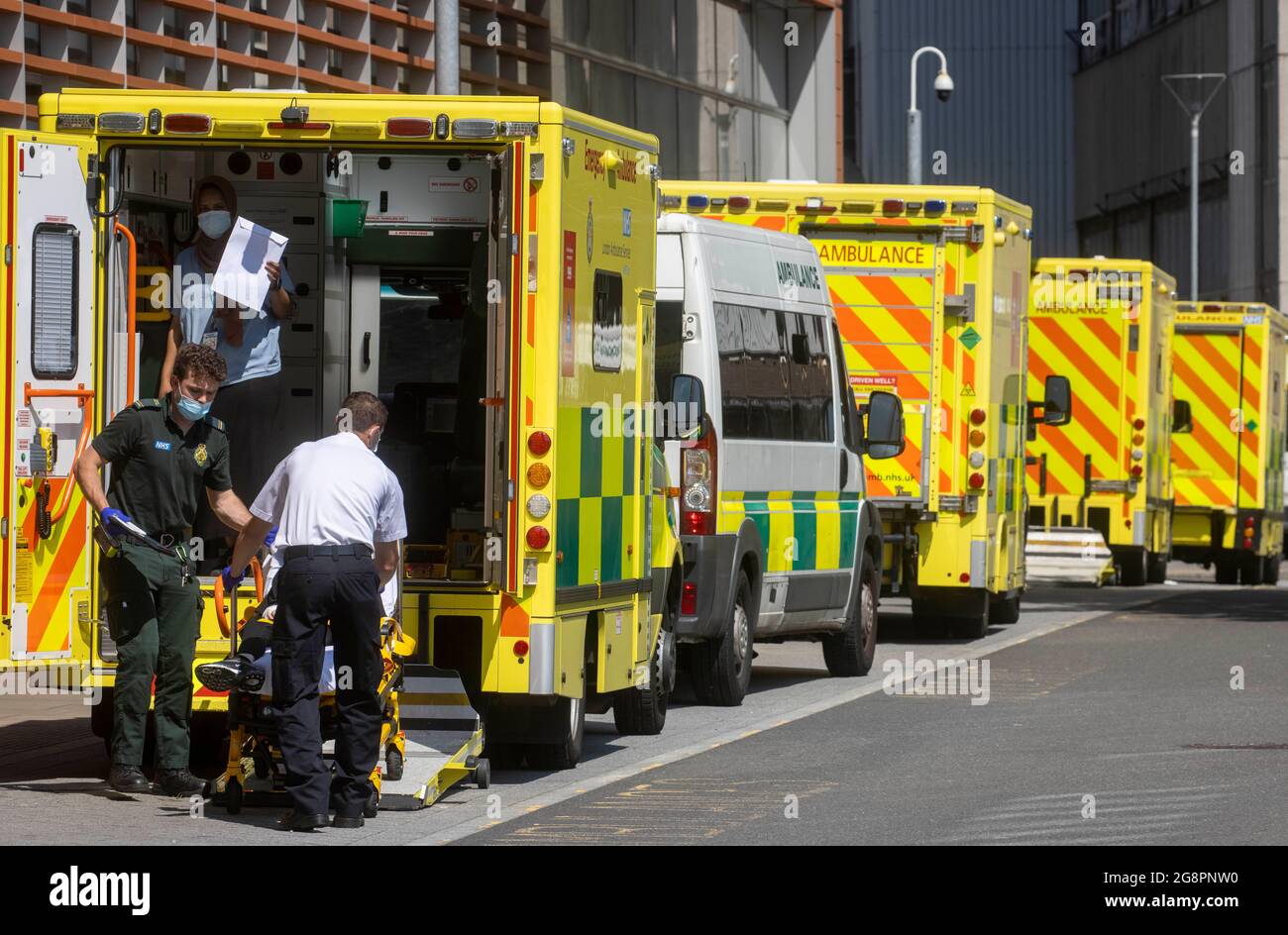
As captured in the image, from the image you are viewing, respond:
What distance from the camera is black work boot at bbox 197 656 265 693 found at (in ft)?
33.9

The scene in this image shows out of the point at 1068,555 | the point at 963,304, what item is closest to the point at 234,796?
the point at 963,304

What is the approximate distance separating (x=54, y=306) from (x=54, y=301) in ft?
0.07

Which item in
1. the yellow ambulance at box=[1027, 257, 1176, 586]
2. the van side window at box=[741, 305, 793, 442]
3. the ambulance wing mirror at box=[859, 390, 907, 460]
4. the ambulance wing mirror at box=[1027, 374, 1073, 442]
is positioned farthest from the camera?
the yellow ambulance at box=[1027, 257, 1176, 586]

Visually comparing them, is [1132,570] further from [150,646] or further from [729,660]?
[150,646]

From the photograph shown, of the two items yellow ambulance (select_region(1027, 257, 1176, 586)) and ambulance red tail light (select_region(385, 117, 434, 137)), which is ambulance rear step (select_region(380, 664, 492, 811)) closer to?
ambulance red tail light (select_region(385, 117, 434, 137))

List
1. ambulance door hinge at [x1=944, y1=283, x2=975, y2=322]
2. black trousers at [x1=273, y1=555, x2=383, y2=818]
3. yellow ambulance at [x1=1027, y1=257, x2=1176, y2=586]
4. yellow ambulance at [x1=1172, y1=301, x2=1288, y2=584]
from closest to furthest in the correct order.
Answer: black trousers at [x1=273, y1=555, x2=383, y2=818] < ambulance door hinge at [x1=944, y1=283, x2=975, y2=322] < yellow ambulance at [x1=1027, y1=257, x2=1176, y2=586] < yellow ambulance at [x1=1172, y1=301, x2=1288, y2=584]

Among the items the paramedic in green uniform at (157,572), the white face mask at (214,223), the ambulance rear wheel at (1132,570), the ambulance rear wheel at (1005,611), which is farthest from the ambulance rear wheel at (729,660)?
the ambulance rear wheel at (1132,570)

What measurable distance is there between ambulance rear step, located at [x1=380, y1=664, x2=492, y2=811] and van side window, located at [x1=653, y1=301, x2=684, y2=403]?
11.9ft

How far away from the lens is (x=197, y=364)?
10.9 metres

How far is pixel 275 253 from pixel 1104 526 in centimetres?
1685

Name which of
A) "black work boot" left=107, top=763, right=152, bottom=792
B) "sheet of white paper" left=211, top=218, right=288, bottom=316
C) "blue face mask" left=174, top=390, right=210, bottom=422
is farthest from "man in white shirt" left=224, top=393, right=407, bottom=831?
"sheet of white paper" left=211, top=218, right=288, bottom=316

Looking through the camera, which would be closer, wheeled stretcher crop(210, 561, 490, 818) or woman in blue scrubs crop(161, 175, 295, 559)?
wheeled stretcher crop(210, 561, 490, 818)

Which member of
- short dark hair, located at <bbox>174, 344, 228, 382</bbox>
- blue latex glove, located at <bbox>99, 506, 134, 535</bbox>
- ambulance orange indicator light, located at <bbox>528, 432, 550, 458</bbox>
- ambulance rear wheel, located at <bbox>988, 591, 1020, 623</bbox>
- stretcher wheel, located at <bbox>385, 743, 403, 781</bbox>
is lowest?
ambulance rear wheel, located at <bbox>988, 591, 1020, 623</bbox>
